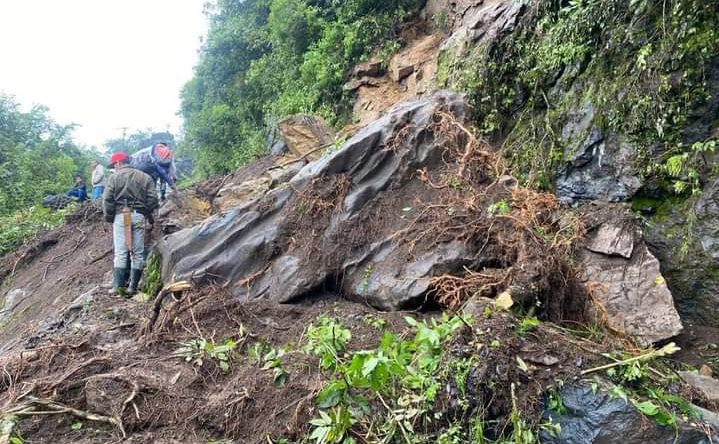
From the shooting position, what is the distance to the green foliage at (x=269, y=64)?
11.1 m

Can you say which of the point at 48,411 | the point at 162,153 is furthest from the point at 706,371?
Result: the point at 162,153

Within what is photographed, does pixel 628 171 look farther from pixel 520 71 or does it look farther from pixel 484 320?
pixel 484 320

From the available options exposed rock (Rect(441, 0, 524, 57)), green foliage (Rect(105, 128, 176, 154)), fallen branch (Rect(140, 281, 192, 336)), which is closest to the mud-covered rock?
exposed rock (Rect(441, 0, 524, 57))

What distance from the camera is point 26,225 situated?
443 inches

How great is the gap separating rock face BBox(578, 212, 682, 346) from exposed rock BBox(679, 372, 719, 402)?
1.61ft

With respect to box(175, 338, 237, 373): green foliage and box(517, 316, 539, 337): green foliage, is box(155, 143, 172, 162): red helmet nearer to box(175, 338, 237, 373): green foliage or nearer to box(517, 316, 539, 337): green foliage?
box(175, 338, 237, 373): green foliage

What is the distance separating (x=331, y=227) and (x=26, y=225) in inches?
385

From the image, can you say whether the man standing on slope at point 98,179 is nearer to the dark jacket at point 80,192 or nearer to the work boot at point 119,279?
the dark jacket at point 80,192

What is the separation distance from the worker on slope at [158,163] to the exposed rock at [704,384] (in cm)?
813

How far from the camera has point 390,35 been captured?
10.6 metres

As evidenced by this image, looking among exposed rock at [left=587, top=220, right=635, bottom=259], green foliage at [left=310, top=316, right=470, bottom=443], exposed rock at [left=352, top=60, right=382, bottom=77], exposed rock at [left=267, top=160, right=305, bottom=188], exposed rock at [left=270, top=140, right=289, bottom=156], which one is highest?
exposed rock at [left=352, top=60, right=382, bottom=77]

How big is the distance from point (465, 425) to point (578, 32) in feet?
15.4

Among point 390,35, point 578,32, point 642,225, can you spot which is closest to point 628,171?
point 642,225

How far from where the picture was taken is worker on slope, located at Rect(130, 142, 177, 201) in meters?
8.71
